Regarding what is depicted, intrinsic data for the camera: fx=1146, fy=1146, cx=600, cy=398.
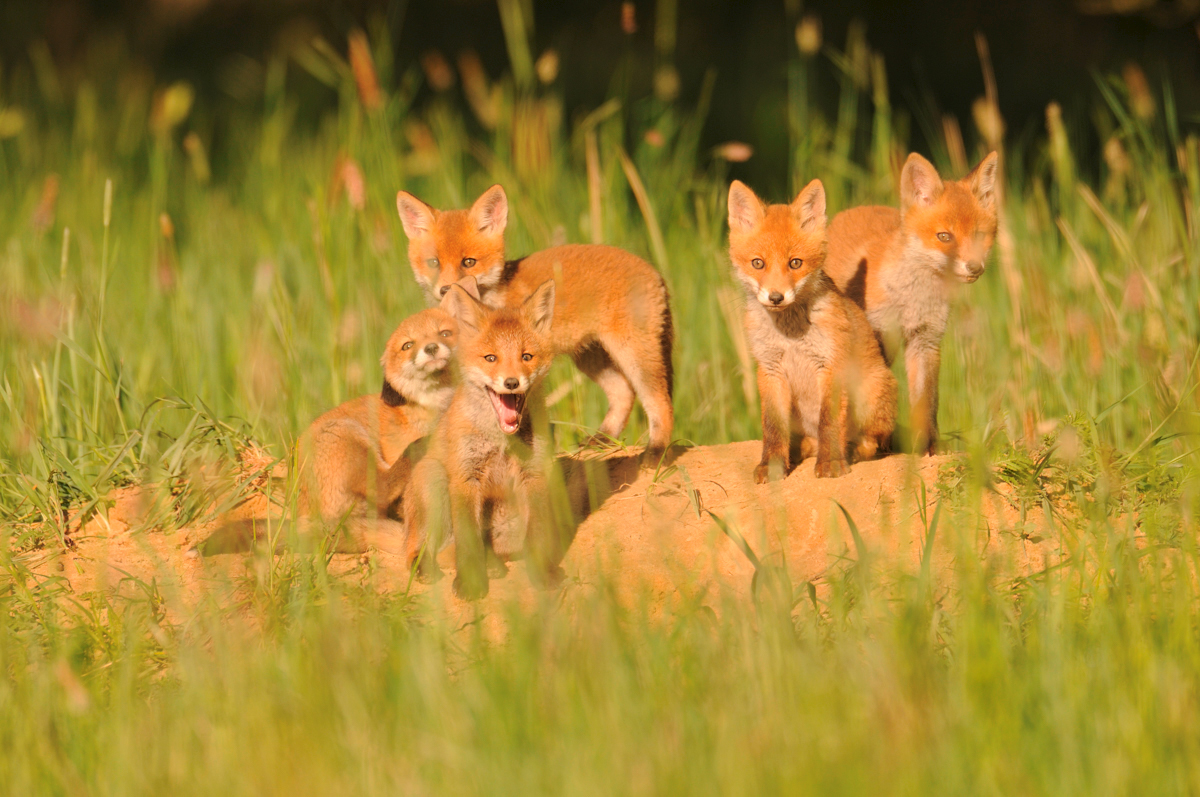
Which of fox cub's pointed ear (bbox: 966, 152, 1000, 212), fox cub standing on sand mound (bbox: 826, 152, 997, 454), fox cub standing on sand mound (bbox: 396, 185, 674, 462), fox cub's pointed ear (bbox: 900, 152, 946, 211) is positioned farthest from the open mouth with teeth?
fox cub's pointed ear (bbox: 966, 152, 1000, 212)

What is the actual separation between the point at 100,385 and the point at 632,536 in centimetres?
264

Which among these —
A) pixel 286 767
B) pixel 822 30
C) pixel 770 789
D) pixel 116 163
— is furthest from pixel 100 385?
pixel 822 30

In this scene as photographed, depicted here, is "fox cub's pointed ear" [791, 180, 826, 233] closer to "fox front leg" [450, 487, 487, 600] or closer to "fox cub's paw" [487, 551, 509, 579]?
"fox front leg" [450, 487, 487, 600]

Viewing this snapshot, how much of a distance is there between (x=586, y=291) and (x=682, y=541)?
57.8 inches

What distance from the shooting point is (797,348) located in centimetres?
485

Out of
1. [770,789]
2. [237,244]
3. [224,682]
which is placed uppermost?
[237,244]

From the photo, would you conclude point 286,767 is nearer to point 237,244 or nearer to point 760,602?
point 760,602

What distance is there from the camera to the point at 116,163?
9836mm

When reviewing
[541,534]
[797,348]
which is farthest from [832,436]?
[541,534]

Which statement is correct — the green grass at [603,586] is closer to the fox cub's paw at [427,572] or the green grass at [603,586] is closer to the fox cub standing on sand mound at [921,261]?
the fox cub's paw at [427,572]

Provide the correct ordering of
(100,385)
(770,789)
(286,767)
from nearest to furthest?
1. (770,789)
2. (286,767)
3. (100,385)

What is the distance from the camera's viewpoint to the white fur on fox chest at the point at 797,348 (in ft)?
15.7

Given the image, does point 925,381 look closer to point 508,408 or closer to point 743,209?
point 743,209

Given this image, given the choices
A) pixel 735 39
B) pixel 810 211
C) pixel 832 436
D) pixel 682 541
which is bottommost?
pixel 682 541
